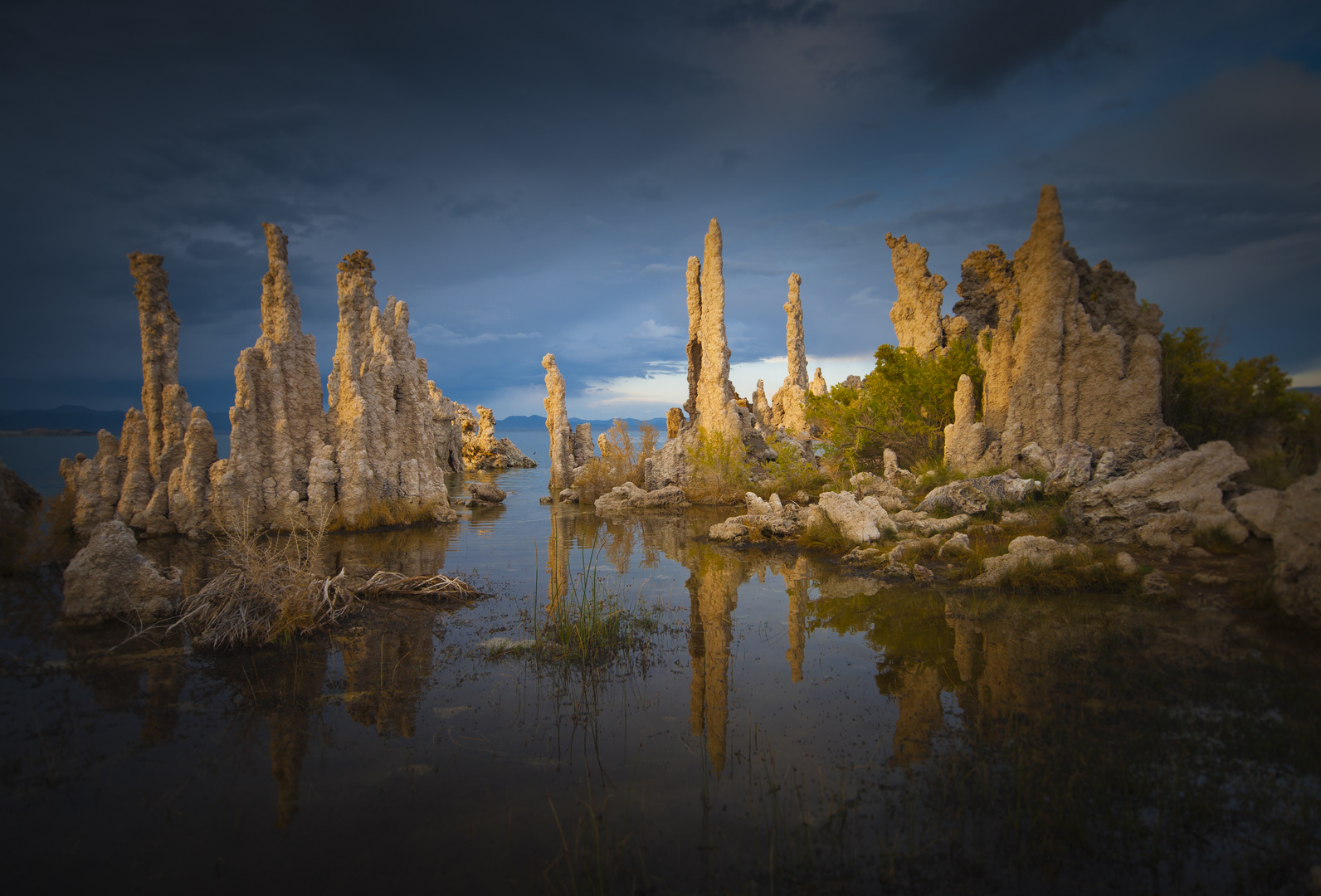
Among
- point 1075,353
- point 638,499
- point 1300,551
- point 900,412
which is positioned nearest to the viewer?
point 1300,551

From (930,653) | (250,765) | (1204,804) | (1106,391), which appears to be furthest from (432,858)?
(1106,391)

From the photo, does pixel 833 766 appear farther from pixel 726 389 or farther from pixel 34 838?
pixel 726 389

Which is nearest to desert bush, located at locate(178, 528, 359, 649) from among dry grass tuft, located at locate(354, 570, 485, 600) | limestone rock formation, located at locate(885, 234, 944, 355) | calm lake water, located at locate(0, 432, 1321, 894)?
calm lake water, located at locate(0, 432, 1321, 894)

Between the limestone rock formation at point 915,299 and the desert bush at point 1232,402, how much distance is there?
14809 mm

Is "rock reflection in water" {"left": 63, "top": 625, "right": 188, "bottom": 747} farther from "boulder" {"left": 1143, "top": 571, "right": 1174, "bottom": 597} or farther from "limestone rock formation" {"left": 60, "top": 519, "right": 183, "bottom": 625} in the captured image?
"boulder" {"left": 1143, "top": 571, "right": 1174, "bottom": 597}

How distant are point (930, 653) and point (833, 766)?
10.7 feet

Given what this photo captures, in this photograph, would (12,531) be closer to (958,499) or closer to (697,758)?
(697,758)

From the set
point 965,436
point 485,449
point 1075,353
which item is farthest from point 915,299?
point 485,449

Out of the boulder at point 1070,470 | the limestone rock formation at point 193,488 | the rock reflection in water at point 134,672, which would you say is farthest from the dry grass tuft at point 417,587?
the boulder at point 1070,470

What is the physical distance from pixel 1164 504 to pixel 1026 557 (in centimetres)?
329

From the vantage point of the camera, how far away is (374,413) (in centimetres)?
2034

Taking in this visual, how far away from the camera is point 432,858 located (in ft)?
14.0

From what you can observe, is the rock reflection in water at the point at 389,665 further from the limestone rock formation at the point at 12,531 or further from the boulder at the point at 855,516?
the boulder at the point at 855,516

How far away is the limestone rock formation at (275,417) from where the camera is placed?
17.4 metres
